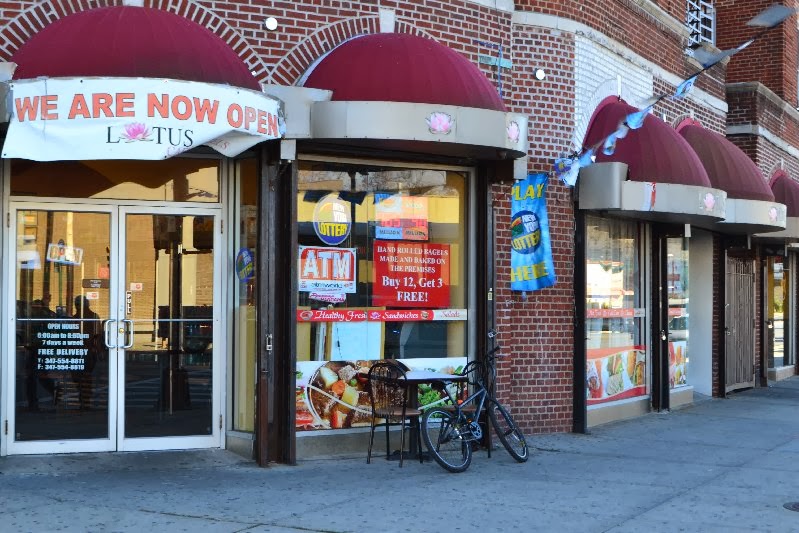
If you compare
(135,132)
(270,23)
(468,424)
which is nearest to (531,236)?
(468,424)

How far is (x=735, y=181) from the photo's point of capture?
607 inches

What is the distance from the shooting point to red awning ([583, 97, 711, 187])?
12617mm

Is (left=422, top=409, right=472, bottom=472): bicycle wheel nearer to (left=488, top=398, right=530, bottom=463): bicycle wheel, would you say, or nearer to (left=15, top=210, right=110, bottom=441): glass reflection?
(left=488, top=398, right=530, bottom=463): bicycle wheel

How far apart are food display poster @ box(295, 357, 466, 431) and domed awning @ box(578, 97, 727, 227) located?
3.49 m

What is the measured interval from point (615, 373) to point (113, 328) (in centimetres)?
696

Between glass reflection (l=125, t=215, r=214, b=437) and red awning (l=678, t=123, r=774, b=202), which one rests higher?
red awning (l=678, t=123, r=774, b=202)

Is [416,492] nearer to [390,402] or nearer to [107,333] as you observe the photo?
[390,402]

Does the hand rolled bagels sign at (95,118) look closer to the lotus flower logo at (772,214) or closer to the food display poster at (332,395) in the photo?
the food display poster at (332,395)

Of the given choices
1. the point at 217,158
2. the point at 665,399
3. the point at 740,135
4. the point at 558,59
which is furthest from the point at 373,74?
the point at 740,135

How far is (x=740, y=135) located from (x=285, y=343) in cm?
1246

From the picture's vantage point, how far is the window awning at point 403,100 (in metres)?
9.32

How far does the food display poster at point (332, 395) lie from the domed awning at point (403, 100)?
224 cm

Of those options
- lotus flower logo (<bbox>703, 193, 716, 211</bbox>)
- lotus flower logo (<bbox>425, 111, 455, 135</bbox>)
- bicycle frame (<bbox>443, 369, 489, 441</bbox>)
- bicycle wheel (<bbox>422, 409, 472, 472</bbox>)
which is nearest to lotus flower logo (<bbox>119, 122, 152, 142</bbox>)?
lotus flower logo (<bbox>425, 111, 455, 135</bbox>)

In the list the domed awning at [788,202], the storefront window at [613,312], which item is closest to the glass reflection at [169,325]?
the storefront window at [613,312]
